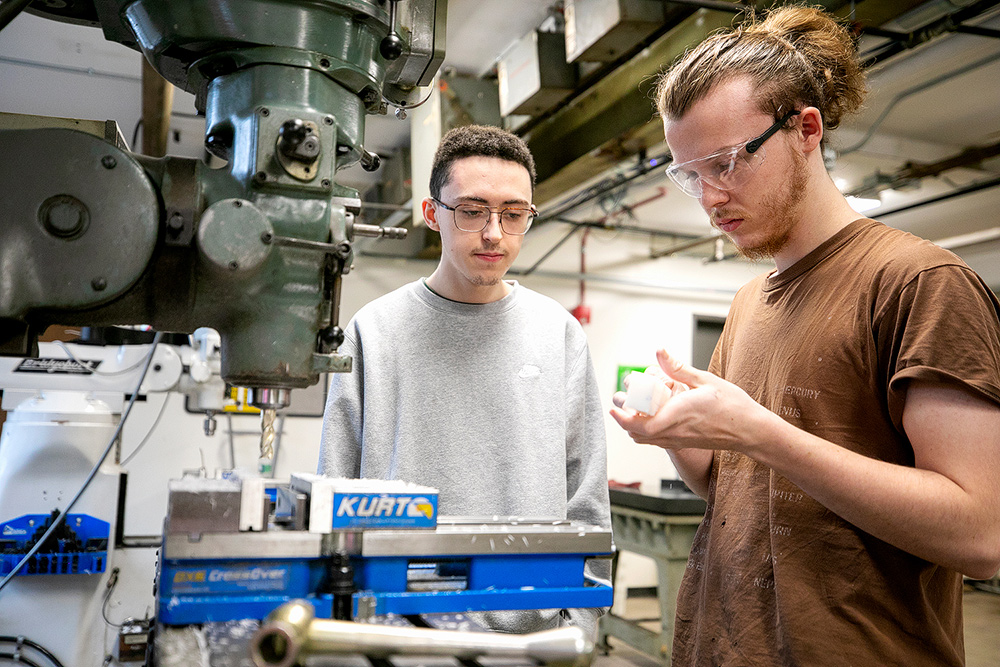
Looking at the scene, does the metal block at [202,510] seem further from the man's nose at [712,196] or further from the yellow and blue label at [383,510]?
the man's nose at [712,196]

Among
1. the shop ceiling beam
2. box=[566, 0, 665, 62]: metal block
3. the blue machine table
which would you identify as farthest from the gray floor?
box=[566, 0, 665, 62]: metal block

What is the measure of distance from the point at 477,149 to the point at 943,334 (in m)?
0.84

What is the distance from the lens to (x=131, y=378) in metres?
2.27

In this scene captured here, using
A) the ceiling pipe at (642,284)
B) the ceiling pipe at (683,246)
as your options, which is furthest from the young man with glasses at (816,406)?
the ceiling pipe at (642,284)

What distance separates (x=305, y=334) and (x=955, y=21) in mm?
2429

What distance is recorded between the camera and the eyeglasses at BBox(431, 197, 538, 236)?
1320mm

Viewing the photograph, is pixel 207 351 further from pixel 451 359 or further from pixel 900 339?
pixel 900 339

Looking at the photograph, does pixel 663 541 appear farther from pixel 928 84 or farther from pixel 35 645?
pixel 35 645

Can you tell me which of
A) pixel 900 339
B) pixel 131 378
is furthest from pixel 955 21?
pixel 131 378

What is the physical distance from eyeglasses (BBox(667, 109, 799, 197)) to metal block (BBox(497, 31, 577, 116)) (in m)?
1.92

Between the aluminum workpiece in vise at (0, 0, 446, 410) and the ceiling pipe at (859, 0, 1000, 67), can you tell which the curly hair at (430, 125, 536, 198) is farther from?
the ceiling pipe at (859, 0, 1000, 67)

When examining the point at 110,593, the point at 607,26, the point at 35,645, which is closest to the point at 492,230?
the point at 607,26

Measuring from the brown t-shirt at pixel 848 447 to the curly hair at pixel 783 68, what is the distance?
0.19 metres

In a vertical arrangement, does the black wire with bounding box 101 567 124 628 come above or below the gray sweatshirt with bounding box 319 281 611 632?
below
